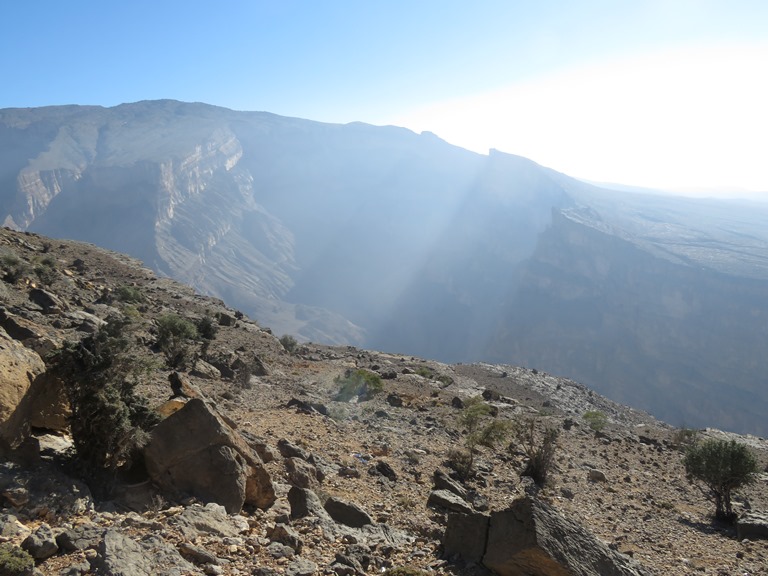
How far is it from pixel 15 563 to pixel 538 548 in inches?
208

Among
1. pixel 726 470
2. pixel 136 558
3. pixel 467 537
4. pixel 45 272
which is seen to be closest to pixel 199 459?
pixel 136 558

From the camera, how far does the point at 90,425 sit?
6316 mm

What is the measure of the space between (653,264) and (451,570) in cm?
14225

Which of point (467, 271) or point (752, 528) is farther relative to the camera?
point (467, 271)

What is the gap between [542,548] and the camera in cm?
590

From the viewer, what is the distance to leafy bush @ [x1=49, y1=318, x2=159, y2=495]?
247 inches

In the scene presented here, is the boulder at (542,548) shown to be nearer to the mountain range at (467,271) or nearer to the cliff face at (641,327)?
the cliff face at (641,327)

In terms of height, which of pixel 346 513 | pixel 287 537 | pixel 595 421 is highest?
pixel 287 537

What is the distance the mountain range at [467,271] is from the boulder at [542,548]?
372ft

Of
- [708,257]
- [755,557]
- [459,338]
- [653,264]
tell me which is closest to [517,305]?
[459,338]

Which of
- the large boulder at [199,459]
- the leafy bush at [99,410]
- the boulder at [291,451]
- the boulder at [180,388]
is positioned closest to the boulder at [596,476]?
the boulder at [291,451]

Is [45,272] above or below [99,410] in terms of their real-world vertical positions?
below

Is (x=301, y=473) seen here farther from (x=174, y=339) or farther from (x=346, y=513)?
(x=174, y=339)

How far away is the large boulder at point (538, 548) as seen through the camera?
5.93 metres
